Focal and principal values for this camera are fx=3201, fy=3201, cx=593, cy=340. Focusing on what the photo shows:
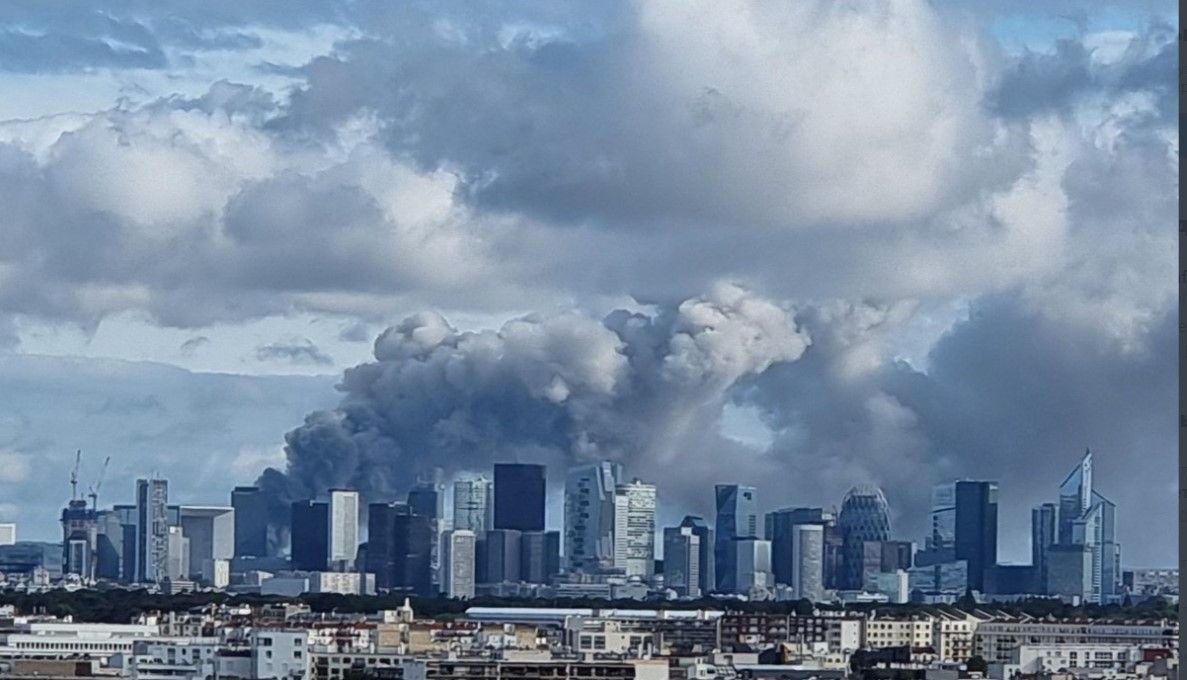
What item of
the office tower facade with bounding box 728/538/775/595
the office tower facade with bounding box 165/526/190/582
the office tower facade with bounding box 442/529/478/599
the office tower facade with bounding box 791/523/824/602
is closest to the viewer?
the office tower facade with bounding box 791/523/824/602

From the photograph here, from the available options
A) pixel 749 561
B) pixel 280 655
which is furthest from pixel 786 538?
pixel 280 655

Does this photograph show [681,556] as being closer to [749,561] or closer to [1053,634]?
[749,561]

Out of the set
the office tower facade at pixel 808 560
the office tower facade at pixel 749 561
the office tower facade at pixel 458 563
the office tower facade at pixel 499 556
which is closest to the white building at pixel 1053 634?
the office tower facade at pixel 808 560

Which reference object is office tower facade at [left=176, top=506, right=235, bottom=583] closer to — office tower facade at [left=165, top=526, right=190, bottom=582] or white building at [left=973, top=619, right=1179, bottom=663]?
office tower facade at [left=165, top=526, right=190, bottom=582]

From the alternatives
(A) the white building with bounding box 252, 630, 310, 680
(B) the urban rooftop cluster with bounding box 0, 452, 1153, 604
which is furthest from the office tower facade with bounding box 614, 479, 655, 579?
(A) the white building with bounding box 252, 630, 310, 680

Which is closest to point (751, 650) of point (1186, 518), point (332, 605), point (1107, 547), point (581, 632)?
point (581, 632)

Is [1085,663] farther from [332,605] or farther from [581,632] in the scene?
[332,605]
